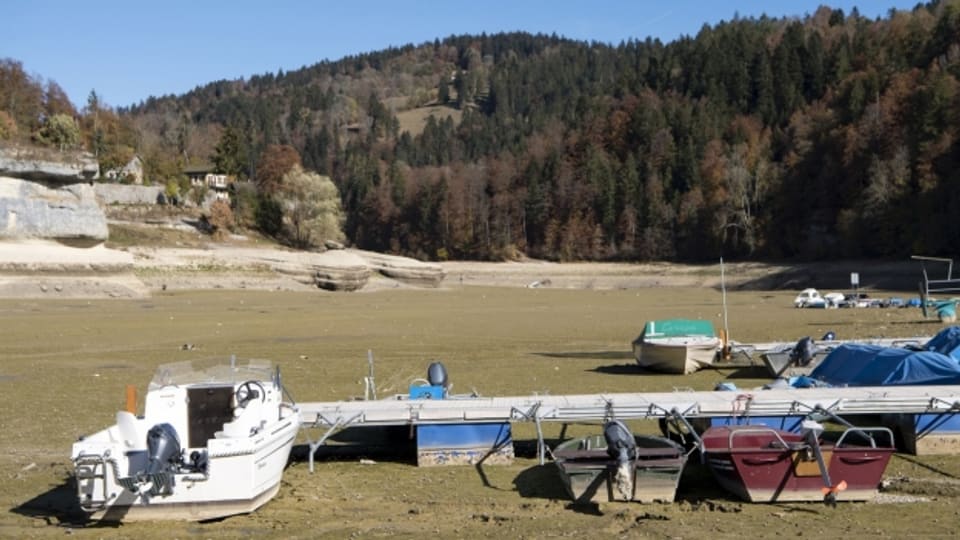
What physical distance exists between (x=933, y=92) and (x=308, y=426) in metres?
91.2

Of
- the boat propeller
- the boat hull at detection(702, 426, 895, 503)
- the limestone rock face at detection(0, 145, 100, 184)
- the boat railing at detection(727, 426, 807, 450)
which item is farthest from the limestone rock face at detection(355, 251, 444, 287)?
the boat propeller

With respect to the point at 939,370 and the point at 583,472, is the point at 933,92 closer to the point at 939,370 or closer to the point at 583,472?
the point at 939,370

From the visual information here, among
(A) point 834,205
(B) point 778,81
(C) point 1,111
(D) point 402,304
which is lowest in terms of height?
(D) point 402,304

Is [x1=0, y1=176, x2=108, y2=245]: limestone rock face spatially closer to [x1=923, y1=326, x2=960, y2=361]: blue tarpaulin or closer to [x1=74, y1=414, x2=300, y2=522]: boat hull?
[x1=74, y1=414, x2=300, y2=522]: boat hull

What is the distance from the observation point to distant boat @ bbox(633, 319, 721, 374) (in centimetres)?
2505

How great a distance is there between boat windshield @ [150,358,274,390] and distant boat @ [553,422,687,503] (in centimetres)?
518

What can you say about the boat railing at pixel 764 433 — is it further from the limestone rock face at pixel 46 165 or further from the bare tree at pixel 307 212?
the bare tree at pixel 307 212

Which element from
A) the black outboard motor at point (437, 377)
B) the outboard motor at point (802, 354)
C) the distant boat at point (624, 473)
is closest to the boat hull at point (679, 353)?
the outboard motor at point (802, 354)

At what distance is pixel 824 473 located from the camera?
12.1 m

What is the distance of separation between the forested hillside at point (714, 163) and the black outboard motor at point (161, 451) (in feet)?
239

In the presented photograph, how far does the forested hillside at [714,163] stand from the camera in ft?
290

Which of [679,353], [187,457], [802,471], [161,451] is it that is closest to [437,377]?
[187,457]

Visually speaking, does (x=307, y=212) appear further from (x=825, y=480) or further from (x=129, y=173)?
(x=825, y=480)

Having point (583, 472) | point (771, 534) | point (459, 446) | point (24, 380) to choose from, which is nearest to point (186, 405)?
point (459, 446)
